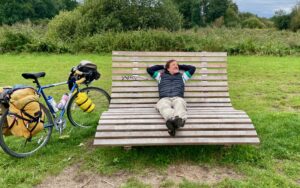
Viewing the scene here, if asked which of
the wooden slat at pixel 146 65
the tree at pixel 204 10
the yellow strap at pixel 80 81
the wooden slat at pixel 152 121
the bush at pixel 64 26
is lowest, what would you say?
the wooden slat at pixel 152 121

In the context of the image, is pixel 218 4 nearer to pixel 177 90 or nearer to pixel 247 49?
pixel 247 49

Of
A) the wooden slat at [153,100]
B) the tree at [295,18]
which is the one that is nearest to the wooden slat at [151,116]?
the wooden slat at [153,100]

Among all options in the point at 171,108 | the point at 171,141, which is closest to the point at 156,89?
the point at 171,108

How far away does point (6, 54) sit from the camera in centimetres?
1409

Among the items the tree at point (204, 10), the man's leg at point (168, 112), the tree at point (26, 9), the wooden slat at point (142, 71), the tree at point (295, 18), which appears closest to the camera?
the man's leg at point (168, 112)

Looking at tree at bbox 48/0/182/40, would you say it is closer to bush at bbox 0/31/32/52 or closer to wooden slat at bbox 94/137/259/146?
bush at bbox 0/31/32/52

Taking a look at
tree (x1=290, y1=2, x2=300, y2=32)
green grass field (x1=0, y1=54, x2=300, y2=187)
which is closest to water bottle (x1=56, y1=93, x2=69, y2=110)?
green grass field (x1=0, y1=54, x2=300, y2=187)

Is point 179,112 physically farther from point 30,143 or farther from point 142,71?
point 30,143

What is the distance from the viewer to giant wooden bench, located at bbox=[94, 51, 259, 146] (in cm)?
369

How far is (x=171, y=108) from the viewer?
430 cm

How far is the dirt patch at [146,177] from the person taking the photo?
352cm

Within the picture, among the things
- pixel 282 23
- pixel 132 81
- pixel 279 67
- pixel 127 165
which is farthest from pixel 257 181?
pixel 282 23

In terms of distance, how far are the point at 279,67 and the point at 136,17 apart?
11.7 meters

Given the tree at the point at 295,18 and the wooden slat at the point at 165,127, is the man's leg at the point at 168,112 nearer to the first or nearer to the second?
the wooden slat at the point at 165,127
